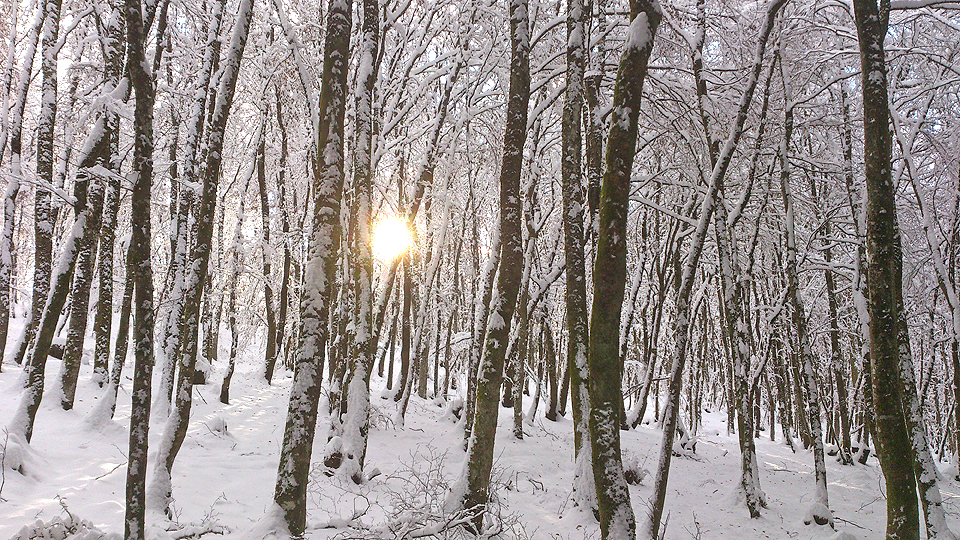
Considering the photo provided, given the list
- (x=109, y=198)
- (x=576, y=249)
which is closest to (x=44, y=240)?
(x=109, y=198)

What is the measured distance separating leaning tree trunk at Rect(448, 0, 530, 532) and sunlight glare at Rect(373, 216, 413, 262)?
5.46 meters

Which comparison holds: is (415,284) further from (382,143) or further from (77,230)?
(77,230)

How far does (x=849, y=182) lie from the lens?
11562 mm

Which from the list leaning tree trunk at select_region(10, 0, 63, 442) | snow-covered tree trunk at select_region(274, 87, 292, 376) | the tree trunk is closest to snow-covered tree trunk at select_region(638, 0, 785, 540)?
the tree trunk

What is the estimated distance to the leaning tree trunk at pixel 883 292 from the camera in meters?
5.21

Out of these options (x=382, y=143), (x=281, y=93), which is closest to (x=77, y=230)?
(x=382, y=143)

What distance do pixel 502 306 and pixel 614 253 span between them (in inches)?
85.5

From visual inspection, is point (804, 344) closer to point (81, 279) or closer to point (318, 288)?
point (318, 288)

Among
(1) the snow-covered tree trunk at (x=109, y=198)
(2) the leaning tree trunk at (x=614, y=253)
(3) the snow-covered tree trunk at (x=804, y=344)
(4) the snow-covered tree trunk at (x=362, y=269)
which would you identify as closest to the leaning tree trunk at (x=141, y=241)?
(1) the snow-covered tree trunk at (x=109, y=198)

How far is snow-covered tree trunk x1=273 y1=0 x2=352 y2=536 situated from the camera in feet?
16.8

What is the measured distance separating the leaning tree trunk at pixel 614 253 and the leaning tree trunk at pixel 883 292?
119 inches

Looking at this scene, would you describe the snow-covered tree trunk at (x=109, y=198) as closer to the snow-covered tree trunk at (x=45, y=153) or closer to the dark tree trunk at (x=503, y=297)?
the snow-covered tree trunk at (x=45, y=153)

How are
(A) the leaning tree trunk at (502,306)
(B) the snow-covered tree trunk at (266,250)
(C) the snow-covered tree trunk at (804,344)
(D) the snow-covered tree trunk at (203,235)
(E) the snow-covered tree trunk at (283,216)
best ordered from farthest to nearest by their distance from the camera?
(B) the snow-covered tree trunk at (266,250), (E) the snow-covered tree trunk at (283,216), (C) the snow-covered tree trunk at (804,344), (D) the snow-covered tree trunk at (203,235), (A) the leaning tree trunk at (502,306)

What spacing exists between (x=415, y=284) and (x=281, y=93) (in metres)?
8.91
